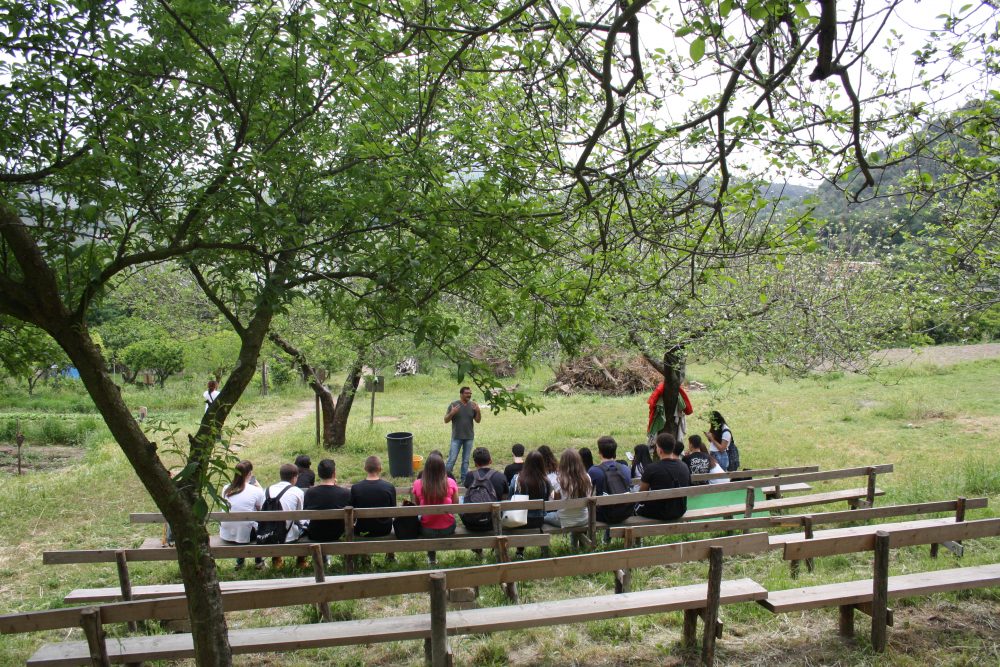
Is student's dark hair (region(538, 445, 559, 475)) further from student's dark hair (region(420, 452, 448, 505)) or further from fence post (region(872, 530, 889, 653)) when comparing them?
fence post (region(872, 530, 889, 653))

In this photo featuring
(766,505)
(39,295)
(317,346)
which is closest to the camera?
(39,295)

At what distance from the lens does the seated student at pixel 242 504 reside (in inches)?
257

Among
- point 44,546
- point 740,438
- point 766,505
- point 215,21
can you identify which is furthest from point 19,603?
point 740,438

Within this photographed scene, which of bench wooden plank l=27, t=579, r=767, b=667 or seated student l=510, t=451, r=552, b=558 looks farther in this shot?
seated student l=510, t=451, r=552, b=558

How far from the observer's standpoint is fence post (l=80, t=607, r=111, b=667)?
3.56m

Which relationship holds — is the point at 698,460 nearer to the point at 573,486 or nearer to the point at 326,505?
the point at 573,486

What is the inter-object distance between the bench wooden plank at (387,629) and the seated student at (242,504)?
244 cm

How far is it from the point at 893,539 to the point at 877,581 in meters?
0.42

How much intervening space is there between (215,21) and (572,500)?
4.73 metres

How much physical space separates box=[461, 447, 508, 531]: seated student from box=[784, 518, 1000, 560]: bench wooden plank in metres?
2.99

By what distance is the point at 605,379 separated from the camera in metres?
24.8

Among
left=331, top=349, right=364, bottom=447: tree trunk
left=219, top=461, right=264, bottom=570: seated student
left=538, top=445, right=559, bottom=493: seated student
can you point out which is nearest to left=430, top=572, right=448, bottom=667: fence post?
left=219, top=461, right=264, bottom=570: seated student

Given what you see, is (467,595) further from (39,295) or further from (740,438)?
(740,438)

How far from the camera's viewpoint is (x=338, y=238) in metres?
3.61
